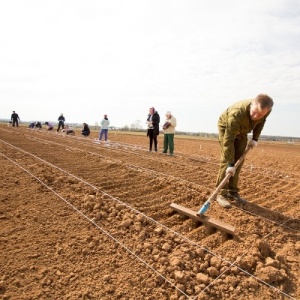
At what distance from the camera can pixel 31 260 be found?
2.64 m

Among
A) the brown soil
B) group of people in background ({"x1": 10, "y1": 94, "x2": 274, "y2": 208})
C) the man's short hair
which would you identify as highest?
the man's short hair

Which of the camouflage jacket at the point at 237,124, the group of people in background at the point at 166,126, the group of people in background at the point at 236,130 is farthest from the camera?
the group of people in background at the point at 166,126

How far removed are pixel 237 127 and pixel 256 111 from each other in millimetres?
367

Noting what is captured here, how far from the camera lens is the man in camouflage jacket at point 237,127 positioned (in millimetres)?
3506

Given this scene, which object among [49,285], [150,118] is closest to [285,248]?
[49,285]

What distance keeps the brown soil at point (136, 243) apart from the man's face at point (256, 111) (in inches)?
51.4

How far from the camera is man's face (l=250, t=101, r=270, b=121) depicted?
3454mm

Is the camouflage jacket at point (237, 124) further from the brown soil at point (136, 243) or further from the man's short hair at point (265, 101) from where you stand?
the brown soil at point (136, 243)

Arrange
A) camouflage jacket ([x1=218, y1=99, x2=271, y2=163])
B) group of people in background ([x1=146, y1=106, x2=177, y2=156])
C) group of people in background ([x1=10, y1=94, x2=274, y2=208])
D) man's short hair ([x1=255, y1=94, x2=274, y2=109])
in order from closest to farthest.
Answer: man's short hair ([x1=255, y1=94, x2=274, y2=109]), group of people in background ([x1=10, y1=94, x2=274, y2=208]), camouflage jacket ([x1=218, y1=99, x2=271, y2=163]), group of people in background ([x1=146, y1=106, x2=177, y2=156])

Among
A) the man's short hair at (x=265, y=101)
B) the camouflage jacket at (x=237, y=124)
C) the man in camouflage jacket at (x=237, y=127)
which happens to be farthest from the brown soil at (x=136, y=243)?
the man's short hair at (x=265, y=101)

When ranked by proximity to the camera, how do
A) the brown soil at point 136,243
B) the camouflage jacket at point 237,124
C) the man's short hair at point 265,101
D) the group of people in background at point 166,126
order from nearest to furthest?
the brown soil at point 136,243
the man's short hair at point 265,101
the camouflage jacket at point 237,124
the group of people in background at point 166,126

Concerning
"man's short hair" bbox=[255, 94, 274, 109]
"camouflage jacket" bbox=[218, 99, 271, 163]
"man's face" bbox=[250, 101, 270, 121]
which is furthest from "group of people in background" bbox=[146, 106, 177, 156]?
"man's short hair" bbox=[255, 94, 274, 109]

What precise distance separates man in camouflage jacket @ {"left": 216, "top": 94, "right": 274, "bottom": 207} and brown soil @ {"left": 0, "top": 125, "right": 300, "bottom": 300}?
1.08ft

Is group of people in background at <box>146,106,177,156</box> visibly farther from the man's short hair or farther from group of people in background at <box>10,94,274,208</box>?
the man's short hair
